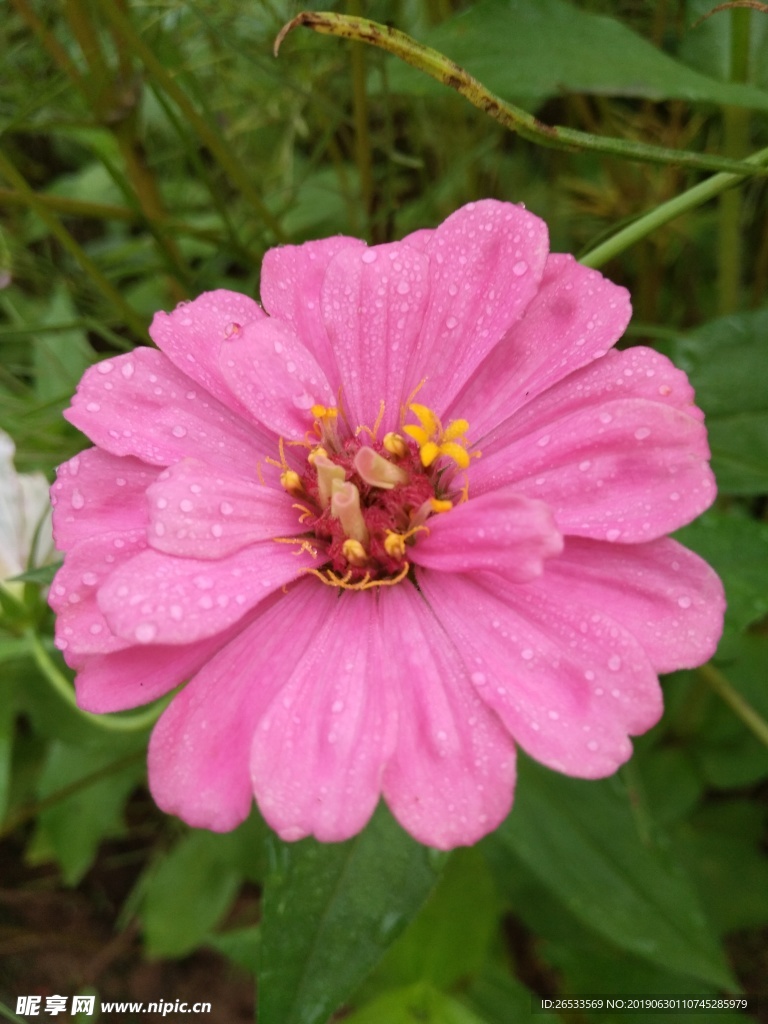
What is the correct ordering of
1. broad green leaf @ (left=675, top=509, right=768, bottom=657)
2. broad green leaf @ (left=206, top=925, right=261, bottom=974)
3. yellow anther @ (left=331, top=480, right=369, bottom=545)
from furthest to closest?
broad green leaf @ (left=206, top=925, right=261, bottom=974) → broad green leaf @ (left=675, top=509, right=768, bottom=657) → yellow anther @ (left=331, top=480, right=369, bottom=545)

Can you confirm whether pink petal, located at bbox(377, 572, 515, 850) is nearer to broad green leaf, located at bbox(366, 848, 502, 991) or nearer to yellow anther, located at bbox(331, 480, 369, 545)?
yellow anther, located at bbox(331, 480, 369, 545)

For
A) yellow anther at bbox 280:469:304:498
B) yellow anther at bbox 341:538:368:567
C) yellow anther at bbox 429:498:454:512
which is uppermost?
yellow anther at bbox 429:498:454:512

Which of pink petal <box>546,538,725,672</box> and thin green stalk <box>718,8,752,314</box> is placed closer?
pink petal <box>546,538,725,672</box>

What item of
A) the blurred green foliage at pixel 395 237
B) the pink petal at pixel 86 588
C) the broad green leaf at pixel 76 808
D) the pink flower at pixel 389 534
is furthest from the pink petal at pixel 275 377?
the broad green leaf at pixel 76 808

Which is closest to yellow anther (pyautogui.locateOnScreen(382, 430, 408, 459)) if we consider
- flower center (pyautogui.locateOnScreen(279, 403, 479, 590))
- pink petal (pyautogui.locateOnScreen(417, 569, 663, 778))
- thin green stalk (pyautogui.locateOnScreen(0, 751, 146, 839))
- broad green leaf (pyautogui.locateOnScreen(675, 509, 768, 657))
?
flower center (pyautogui.locateOnScreen(279, 403, 479, 590))

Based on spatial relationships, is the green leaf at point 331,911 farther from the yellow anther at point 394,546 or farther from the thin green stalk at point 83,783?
the thin green stalk at point 83,783

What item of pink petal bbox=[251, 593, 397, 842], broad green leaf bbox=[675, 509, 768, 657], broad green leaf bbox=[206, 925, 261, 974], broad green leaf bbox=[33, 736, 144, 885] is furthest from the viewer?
broad green leaf bbox=[33, 736, 144, 885]

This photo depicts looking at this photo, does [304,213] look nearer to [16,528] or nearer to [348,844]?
[16,528]

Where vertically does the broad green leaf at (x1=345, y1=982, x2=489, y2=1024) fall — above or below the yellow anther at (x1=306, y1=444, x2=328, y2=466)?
below
